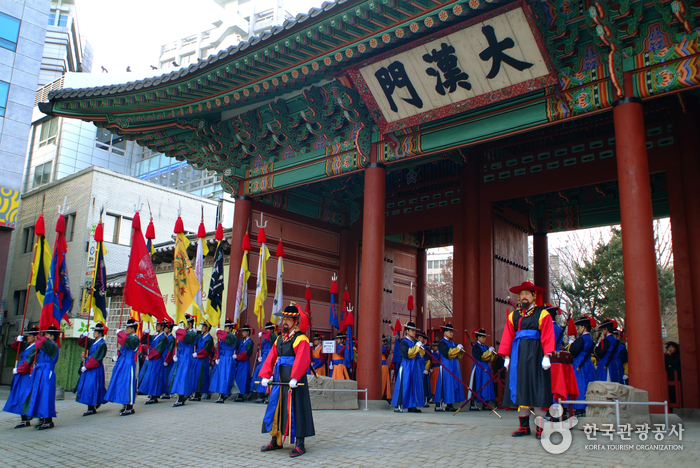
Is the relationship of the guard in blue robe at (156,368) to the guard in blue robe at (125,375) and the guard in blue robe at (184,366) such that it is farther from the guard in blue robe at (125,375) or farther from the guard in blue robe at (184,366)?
the guard in blue robe at (125,375)

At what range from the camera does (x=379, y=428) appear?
22.0 feet

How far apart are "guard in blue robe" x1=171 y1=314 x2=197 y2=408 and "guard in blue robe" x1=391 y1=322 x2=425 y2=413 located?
3864mm

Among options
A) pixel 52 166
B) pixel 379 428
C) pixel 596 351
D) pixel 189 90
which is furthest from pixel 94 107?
pixel 52 166

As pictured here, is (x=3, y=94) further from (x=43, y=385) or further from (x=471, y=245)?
(x=471, y=245)

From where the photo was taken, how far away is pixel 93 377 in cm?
896

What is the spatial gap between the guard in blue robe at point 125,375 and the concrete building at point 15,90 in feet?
39.9

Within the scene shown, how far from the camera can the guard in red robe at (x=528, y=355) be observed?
577cm

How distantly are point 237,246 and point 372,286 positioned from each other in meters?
3.78

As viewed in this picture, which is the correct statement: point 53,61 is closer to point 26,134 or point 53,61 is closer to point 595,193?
point 26,134

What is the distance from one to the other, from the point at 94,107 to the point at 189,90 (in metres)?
2.42

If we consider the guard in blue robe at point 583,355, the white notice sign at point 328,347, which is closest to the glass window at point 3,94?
the white notice sign at point 328,347

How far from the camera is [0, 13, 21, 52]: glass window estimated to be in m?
20.1

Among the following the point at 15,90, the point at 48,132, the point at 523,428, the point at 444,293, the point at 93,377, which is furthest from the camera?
the point at 444,293

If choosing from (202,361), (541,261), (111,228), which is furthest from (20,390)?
(111,228)
